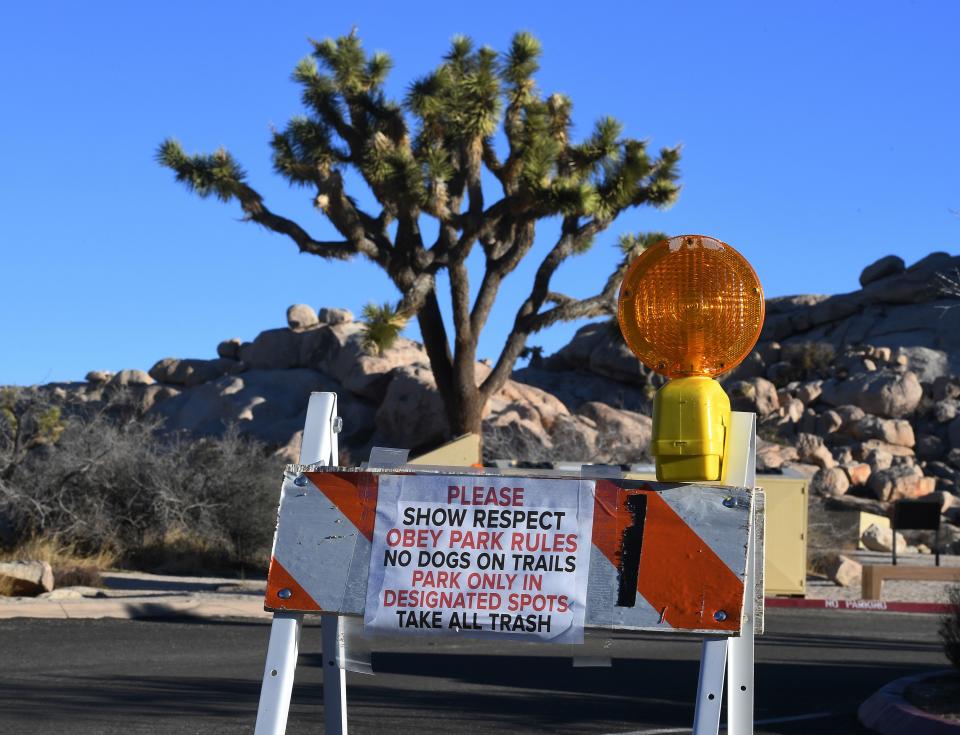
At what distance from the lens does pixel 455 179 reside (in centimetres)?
2086

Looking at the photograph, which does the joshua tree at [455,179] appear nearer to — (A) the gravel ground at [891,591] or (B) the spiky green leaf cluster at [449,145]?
(B) the spiky green leaf cluster at [449,145]

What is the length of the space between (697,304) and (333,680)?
1.48 m

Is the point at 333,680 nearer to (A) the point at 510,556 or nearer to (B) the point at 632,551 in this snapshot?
(A) the point at 510,556

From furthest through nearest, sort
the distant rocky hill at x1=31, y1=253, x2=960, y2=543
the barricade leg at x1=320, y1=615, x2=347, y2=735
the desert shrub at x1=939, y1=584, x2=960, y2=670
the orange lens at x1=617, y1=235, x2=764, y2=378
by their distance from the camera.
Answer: the distant rocky hill at x1=31, y1=253, x2=960, y2=543, the desert shrub at x1=939, y1=584, x2=960, y2=670, the barricade leg at x1=320, y1=615, x2=347, y2=735, the orange lens at x1=617, y1=235, x2=764, y2=378

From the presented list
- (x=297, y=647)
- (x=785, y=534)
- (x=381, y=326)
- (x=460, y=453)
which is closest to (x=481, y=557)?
(x=297, y=647)

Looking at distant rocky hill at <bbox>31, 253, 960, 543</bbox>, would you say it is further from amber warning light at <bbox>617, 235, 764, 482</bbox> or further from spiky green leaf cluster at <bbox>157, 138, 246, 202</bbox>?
amber warning light at <bbox>617, 235, 764, 482</bbox>

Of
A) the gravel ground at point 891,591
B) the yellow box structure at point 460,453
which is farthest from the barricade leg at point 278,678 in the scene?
the gravel ground at point 891,591

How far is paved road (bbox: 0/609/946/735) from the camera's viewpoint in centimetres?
704

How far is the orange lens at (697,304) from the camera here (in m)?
3.41

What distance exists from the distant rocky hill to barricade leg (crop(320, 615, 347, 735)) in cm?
2364

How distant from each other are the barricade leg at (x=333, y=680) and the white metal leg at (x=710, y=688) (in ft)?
3.45

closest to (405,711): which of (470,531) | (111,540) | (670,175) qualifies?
(470,531)

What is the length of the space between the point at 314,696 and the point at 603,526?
4.89 metres

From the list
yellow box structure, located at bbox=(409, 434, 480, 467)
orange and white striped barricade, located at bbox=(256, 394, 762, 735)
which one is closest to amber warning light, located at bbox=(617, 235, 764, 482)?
orange and white striped barricade, located at bbox=(256, 394, 762, 735)
